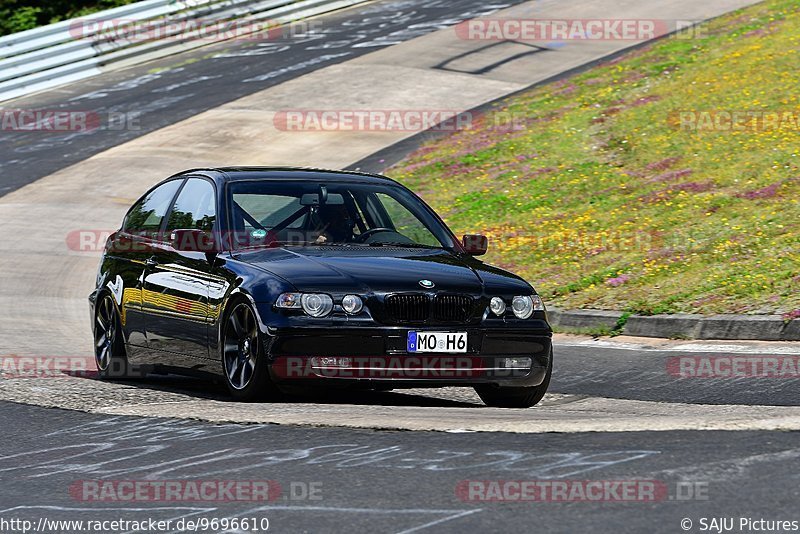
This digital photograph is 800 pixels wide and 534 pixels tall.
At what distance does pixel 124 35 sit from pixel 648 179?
60.7ft

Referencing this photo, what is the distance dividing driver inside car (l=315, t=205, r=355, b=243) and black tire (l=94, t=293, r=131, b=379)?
1991 millimetres

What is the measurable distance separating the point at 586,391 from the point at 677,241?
6.83 m

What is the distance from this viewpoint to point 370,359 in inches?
335

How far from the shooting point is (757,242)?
15.6 metres

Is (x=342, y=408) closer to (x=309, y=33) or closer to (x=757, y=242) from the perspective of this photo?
(x=757, y=242)

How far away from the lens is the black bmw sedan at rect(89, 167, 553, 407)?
8508 millimetres

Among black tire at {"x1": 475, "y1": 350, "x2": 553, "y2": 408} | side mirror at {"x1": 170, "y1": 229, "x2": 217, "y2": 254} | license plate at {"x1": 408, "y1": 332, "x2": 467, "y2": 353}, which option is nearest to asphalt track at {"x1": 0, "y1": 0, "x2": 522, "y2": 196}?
side mirror at {"x1": 170, "y1": 229, "x2": 217, "y2": 254}

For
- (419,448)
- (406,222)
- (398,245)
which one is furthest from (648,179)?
(419,448)


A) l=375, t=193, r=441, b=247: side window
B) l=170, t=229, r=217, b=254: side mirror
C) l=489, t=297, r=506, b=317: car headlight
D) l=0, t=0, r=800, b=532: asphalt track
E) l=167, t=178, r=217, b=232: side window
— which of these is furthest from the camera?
l=375, t=193, r=441, b=247: side window

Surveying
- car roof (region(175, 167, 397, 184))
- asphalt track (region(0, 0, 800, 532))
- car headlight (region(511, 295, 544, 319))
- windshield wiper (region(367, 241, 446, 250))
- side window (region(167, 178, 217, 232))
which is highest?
car roof (region(175, 167, 397, 184))

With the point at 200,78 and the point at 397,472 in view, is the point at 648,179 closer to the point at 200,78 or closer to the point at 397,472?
the point at 397,472

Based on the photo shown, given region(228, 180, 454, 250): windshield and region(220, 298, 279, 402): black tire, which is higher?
region(228, 180, 454, 250): windshield

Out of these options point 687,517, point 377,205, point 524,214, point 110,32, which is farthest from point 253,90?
point 687,517

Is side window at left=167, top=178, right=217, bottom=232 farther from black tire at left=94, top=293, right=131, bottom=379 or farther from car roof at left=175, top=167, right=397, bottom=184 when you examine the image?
black tire at left=94, top=293, right=131, bottom=379
